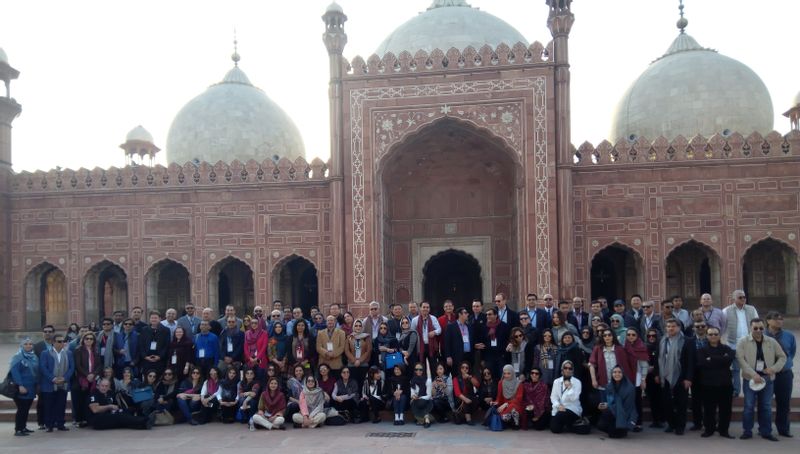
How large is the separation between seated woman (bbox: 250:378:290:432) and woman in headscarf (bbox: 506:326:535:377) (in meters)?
2.41

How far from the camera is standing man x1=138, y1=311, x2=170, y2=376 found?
26.6 feet

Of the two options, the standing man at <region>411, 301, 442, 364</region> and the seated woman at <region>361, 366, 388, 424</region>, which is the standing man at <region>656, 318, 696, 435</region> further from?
the seated woman at <region>361, 366, 388, 424</region>

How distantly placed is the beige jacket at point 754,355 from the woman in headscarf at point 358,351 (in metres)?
3.68

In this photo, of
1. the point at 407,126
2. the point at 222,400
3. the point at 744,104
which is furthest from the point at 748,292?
the point at 222,400

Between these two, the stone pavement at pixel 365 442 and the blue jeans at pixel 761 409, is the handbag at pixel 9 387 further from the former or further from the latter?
the blue jeans at pixel 761 409

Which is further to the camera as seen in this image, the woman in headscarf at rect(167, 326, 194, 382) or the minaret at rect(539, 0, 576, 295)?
the minaret at rect(539, 0, 576, 295)

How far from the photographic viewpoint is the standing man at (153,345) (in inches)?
319

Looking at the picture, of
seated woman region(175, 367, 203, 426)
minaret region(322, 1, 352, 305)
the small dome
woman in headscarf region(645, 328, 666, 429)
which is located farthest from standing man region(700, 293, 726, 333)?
the small dome

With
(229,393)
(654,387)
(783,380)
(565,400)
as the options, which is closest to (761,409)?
(783,380)

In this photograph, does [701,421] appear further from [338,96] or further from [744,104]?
[744,104]

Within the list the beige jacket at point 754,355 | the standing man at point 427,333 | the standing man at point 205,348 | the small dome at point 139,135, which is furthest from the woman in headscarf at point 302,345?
the small dome at point 139,135

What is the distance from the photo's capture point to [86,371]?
7.62 m

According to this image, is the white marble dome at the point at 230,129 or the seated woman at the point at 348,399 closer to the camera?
the seated woman at the point at 348,399

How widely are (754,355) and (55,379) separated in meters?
6.71
